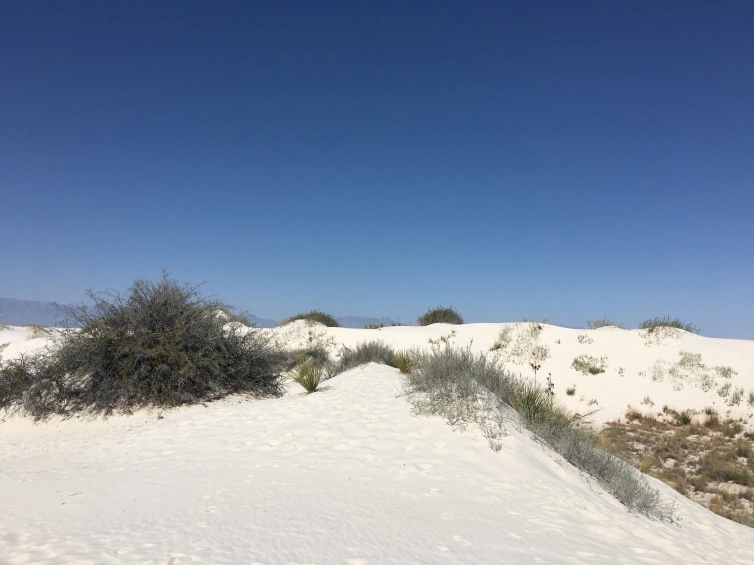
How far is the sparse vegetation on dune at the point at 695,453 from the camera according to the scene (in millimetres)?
8117

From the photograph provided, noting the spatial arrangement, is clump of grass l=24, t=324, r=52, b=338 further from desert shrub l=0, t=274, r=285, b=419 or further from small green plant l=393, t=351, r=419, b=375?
small green plant l=393, t=351, r=419, b=375

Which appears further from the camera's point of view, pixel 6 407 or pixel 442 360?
pixel 6 407

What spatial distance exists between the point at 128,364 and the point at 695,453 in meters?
13.0

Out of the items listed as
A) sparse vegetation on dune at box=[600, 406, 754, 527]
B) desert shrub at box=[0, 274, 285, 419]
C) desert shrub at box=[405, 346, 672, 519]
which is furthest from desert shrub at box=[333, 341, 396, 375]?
sparse vegetation on dune at box=[600, 406, 754, 527]

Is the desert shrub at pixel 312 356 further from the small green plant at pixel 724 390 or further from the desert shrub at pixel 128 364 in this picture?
the small green plant at pixel 724 390

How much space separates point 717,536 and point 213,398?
372 inches

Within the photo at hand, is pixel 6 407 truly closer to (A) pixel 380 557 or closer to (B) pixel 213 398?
(B) pixel 213 398

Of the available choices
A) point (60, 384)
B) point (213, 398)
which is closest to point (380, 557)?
point (213, 398)

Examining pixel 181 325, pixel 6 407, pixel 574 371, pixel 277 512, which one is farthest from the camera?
pixel 574 371

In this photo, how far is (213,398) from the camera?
1058 cm

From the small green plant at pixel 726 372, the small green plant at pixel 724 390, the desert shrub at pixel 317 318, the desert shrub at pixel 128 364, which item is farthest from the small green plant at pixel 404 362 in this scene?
the desert shrub at pixel 317 318

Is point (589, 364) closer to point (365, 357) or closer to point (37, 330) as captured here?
point (365, 357)

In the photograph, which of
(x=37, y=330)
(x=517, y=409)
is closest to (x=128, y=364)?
(x=517, y=409)

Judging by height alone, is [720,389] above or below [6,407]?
above
